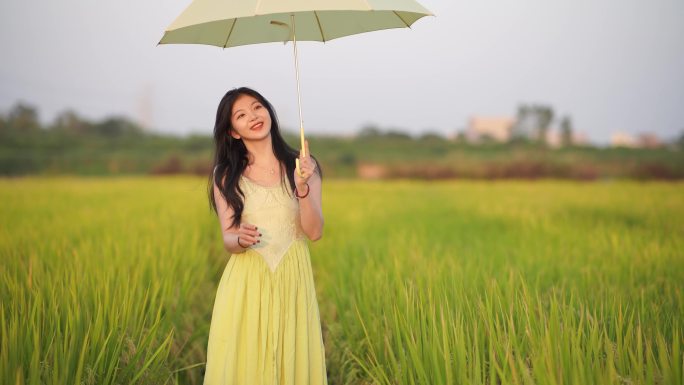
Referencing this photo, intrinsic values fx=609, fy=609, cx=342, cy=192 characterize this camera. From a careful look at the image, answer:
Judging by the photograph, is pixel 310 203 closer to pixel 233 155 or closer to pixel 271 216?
pixel 271 216

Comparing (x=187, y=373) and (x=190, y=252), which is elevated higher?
(x=190, y=252)

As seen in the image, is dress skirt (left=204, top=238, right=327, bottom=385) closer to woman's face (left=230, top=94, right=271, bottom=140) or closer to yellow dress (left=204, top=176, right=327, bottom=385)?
yellow dress (left=204, top=176, right=327, bottom=385)

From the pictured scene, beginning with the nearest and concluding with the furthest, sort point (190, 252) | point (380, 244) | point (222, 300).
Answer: point (222, 300)
point (190, 252)
point (380, 244)

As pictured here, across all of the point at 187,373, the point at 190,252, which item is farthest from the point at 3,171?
the point at 187,373

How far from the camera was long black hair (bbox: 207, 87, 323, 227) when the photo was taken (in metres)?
2.07

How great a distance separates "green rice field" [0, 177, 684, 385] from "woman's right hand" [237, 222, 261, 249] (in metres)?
0.52

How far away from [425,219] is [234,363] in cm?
491

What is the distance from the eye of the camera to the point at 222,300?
81.7 inches

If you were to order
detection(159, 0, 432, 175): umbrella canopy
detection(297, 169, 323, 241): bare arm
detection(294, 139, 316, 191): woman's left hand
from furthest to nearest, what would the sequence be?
detection(159, 0, 432, 175): umbrella canopy, detection(297, 169, 323, 241): bare arm, detection(294, 139, 316, 191): woman's left hand

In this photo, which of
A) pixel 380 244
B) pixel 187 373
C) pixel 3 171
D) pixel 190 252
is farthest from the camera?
pixel 3 171

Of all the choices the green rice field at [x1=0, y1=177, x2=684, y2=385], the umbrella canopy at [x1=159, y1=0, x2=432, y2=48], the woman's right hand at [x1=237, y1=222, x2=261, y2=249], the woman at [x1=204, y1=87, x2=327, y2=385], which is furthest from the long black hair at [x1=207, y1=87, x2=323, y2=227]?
the green rice field at [x1=0, y1=177, x2=684, y2=385]

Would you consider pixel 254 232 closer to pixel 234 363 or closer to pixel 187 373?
pixel 234 363

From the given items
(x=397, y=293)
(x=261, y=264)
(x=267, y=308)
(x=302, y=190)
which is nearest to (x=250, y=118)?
(x=302, y=190)

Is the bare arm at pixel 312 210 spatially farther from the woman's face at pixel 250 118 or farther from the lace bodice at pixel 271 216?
the woman's face at pixel 250 118
